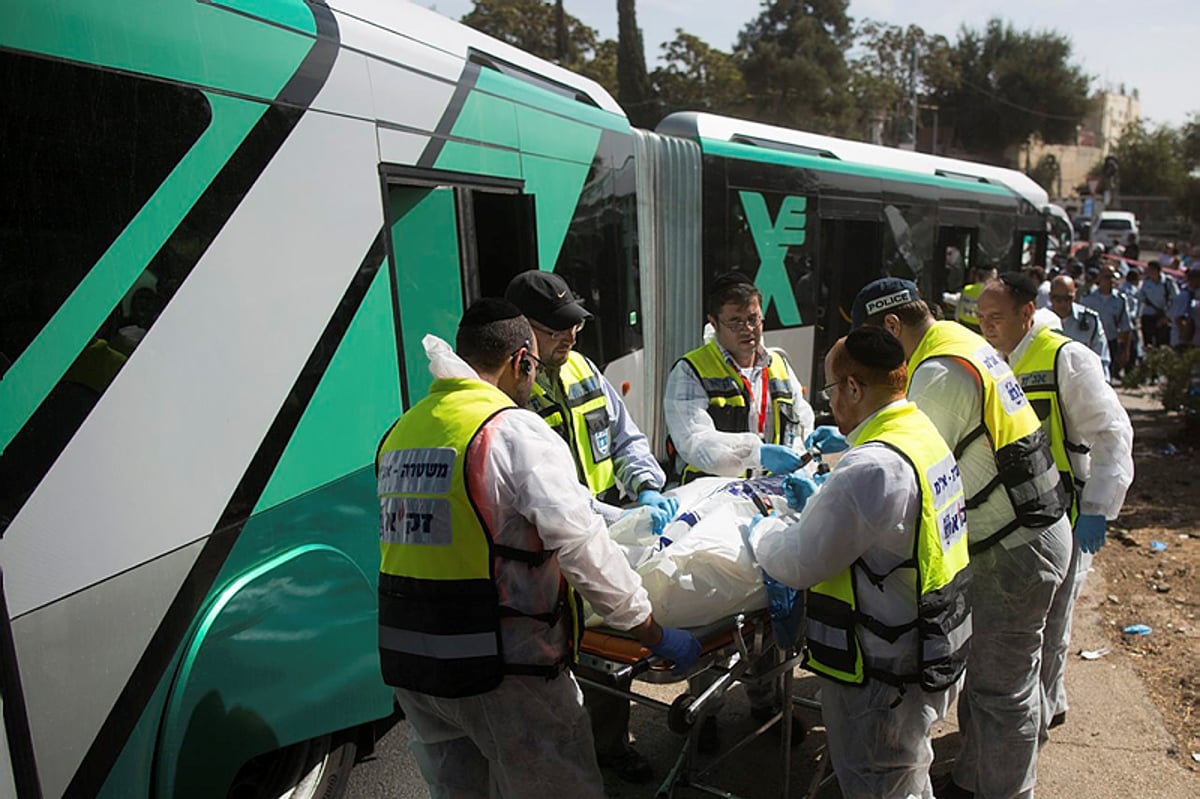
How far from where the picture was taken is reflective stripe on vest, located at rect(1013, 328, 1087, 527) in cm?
378

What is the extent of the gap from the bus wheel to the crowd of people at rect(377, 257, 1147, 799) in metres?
0.85

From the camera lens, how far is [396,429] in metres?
2.50

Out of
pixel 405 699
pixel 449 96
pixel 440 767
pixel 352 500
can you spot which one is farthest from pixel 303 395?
pixel 449 96

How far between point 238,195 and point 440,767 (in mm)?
1773

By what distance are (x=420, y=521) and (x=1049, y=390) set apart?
2.76 metres

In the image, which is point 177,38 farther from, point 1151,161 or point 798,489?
point 1151,161

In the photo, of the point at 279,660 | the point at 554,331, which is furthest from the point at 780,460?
the point at 279,660

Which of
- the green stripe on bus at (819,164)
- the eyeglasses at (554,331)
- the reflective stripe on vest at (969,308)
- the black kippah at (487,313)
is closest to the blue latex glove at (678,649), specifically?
the black kippah at (487,313)

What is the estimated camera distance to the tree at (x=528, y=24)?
3356 centimetres

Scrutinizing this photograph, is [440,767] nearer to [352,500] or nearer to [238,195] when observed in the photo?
[352,500]

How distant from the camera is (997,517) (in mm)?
3256

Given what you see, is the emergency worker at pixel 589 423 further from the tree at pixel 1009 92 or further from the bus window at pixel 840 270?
the tree at pixel 1009 92

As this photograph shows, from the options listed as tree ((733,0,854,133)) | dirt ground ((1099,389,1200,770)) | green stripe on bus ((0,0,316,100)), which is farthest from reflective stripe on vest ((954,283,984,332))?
tree ((733,0,854,133))

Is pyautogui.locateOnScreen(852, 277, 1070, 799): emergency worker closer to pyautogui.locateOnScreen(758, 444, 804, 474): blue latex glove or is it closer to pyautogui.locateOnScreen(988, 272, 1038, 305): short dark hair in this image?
pyautogui.locateOnScreen(758, 444, 804, 474): blue latex glove
